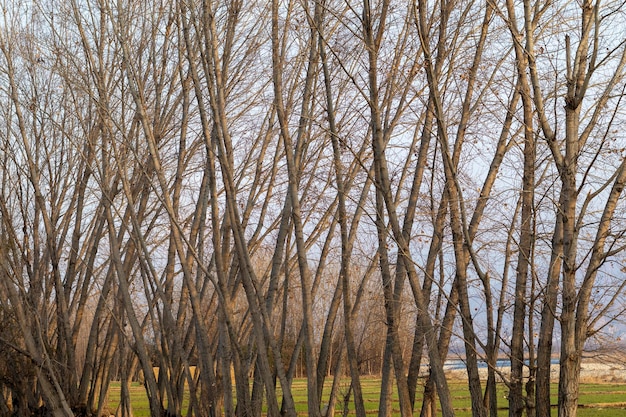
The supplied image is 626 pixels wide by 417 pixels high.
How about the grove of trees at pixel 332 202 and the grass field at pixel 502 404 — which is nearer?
the grove of trees at pixel 332 202

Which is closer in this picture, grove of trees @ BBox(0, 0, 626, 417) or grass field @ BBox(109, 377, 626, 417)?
grove of trees @ BBox(0, 0, 626, 417)

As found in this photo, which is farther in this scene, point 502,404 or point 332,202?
point 502,404

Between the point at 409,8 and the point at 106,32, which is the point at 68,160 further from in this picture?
the point at 409,8

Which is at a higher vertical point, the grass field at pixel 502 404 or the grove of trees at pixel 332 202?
the grove of trees at pixel 332 202

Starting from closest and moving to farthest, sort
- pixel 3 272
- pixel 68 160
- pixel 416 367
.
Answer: pixel 416 367
pixel 3 272
pixel 68 160

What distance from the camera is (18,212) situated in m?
13.6

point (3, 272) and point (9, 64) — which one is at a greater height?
point (9, 64)

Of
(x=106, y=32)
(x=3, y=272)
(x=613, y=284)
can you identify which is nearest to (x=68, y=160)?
(x=106, y=32)

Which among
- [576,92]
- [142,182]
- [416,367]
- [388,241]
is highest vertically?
[142,182]

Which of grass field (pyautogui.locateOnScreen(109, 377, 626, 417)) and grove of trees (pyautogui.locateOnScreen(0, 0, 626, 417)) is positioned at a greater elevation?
grove of trees (pyautogui.locateOnScreen(0, 0, 626, 417))

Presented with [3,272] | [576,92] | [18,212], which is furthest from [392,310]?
[18,212]

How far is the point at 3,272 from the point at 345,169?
12.7 ft

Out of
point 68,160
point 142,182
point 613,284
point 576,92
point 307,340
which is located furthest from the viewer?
point 68,160

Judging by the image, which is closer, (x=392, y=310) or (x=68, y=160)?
(x=392, y=310)
